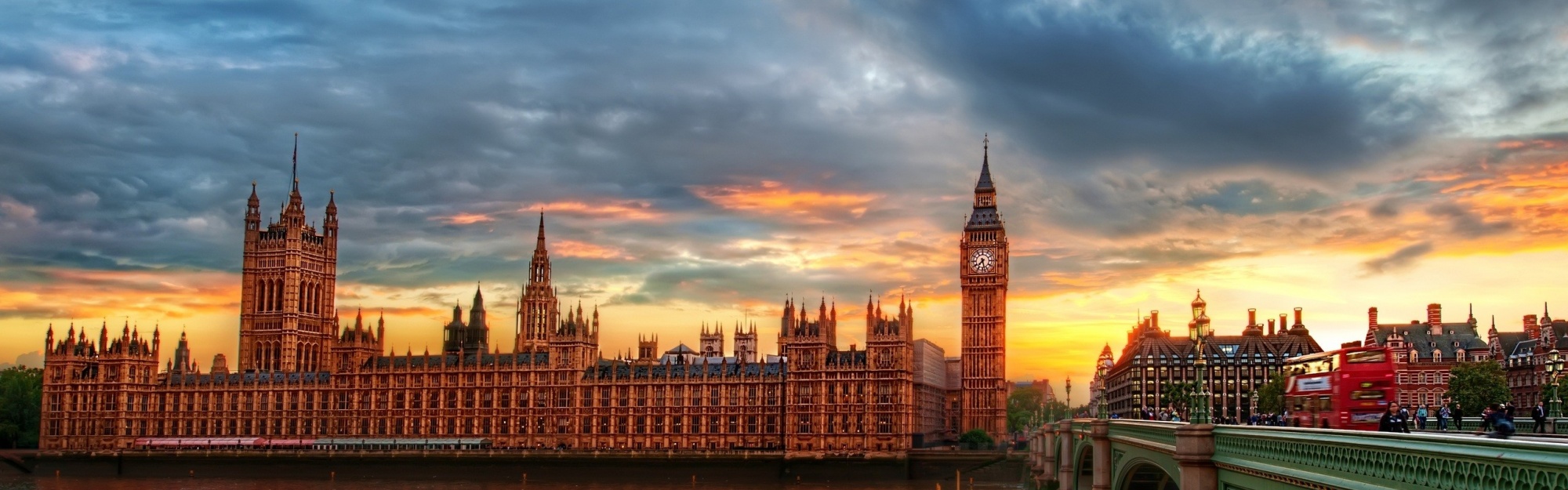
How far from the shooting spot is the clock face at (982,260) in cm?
15850

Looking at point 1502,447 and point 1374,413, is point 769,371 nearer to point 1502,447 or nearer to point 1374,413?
point 1374,413

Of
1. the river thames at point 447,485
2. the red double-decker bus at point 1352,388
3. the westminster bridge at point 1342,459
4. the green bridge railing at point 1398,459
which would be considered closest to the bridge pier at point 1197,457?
the westminster bridge at point 1342,459

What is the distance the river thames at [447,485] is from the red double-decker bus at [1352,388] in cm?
6735

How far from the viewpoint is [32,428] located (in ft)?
575

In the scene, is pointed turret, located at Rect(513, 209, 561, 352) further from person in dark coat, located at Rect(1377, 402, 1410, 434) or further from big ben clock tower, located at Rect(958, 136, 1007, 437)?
person in dark coat, located at Rect(1377, 402, 1410, 434)

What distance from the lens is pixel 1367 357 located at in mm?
45562

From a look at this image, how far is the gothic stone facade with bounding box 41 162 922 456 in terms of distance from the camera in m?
137

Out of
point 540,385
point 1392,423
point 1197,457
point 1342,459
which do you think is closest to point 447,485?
point 540,385

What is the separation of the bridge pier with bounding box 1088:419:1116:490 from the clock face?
10487 cm

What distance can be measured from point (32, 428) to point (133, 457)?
35532 mm

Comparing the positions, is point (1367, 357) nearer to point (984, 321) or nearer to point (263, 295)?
point (984, 321)

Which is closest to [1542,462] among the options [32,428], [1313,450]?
[1313,450]

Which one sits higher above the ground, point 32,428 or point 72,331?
point 72,331

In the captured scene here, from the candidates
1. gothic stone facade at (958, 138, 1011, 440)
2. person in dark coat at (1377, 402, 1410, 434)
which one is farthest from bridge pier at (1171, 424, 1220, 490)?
gothic stone facade at (958, 138, 1011, 440)
